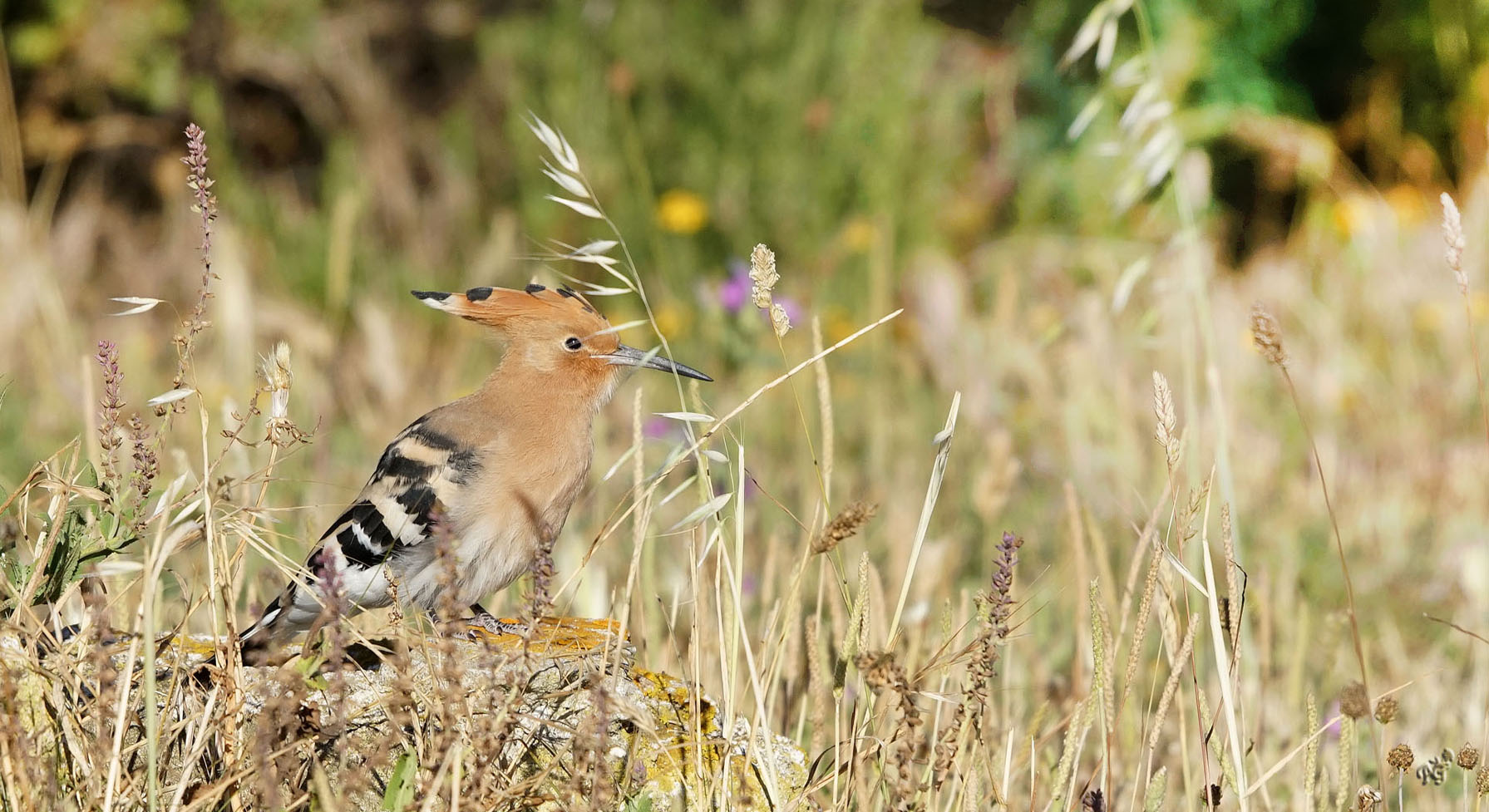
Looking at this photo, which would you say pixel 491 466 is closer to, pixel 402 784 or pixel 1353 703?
pixel 402 784

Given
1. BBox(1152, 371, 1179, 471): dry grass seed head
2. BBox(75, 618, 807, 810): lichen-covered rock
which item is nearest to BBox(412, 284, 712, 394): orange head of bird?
BBox(75, 618, 807, 810): lichen-covered rock

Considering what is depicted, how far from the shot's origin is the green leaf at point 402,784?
6.35 feet

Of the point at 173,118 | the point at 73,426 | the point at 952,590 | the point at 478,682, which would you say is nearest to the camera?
the point at 478,682

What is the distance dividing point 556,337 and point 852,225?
3275mm

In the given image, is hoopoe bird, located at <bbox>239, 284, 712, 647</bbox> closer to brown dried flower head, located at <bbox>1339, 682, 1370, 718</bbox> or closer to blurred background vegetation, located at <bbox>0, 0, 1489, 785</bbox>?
blurred background vegetation, located at <bbox>0, 0, 1489, 785</bbox>

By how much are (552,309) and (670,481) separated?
1325 mm

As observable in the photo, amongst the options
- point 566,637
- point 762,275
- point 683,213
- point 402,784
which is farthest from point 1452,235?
point 683,213

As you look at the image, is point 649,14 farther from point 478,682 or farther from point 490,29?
point 478,682

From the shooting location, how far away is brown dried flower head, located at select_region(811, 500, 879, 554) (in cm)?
176

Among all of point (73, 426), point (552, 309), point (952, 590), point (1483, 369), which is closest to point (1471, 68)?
point (1483, 369)

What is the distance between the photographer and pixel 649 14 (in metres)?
6.52

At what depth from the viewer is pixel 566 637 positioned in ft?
7.59

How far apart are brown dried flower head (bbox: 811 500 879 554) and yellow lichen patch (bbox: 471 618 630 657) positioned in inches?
14.8

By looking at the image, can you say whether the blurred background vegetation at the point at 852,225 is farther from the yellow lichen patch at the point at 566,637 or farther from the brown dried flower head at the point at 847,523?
the brown dried flower head at the point at 847,523
